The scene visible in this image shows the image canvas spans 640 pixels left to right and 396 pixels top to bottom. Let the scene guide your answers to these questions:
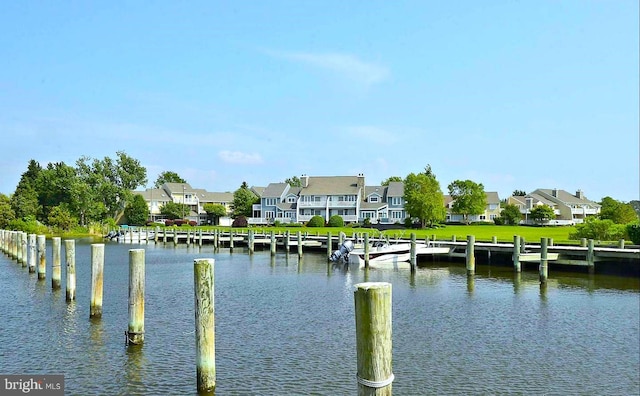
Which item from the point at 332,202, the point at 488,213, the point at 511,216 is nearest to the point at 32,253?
the point at 332,202

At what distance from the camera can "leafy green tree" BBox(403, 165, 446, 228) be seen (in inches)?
3334

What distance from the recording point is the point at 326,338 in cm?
1886

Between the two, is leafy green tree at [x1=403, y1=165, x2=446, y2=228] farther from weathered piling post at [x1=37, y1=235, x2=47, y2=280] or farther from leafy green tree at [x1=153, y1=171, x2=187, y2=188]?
leafy green tree at [x1=153, y1=171, x2=187, y2=188]

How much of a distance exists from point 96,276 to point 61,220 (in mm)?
81305

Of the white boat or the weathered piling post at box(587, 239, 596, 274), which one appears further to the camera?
the white boat

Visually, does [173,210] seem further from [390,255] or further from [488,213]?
[390,255]

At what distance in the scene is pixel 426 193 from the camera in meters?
86.4

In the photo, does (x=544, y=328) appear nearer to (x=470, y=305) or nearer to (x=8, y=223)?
(x=470, y=305)

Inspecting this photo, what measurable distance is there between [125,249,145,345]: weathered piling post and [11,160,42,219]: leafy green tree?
87966 mm

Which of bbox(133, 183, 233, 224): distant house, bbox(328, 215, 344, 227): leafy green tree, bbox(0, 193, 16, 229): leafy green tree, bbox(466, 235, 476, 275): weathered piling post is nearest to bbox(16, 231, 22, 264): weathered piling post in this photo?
bbox(466, 235, 476, 275): weathered piling post

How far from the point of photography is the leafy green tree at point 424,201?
8469cm

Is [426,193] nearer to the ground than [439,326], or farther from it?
farther from it

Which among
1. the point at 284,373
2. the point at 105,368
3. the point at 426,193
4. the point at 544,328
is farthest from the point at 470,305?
the point at 426,193

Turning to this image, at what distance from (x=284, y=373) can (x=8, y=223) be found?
87916mm
